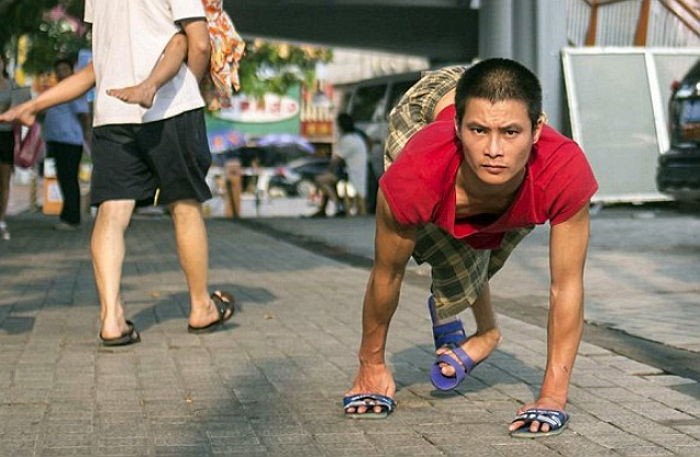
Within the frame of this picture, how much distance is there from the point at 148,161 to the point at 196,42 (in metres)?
0.58

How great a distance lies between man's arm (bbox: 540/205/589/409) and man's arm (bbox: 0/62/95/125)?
266cm

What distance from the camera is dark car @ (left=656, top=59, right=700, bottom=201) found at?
40.6 ft

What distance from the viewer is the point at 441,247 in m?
5.09

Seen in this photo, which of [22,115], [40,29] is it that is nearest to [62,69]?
[40,29]

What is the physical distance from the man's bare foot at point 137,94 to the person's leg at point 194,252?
87 centimetres

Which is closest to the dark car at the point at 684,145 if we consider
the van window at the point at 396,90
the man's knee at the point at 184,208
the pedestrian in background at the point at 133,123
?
the man's knee at the point at 184,208

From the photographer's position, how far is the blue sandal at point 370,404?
15.9ft

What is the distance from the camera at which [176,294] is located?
893 centimetres

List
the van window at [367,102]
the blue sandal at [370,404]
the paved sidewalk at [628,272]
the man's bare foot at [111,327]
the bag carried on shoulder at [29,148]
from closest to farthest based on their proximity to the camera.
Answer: the blue sandal at [370,404]
the man's bare foot at [111,327]
the paved sidewalk at [628,272]
the bag carried on shoulder at [29,148]
the van window at [367,102]

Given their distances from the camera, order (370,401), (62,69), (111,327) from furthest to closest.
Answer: (62,69)
(111,327)
(370,401)

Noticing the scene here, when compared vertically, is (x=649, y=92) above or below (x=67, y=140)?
above

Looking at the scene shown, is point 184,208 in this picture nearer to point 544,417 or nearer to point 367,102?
point 544,417

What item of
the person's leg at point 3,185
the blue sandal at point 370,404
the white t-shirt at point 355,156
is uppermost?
the blue sandal at point 370,404

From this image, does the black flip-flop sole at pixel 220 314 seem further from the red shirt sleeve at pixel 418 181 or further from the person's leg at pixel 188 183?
the red shirt sleeve at pixel 418 181
